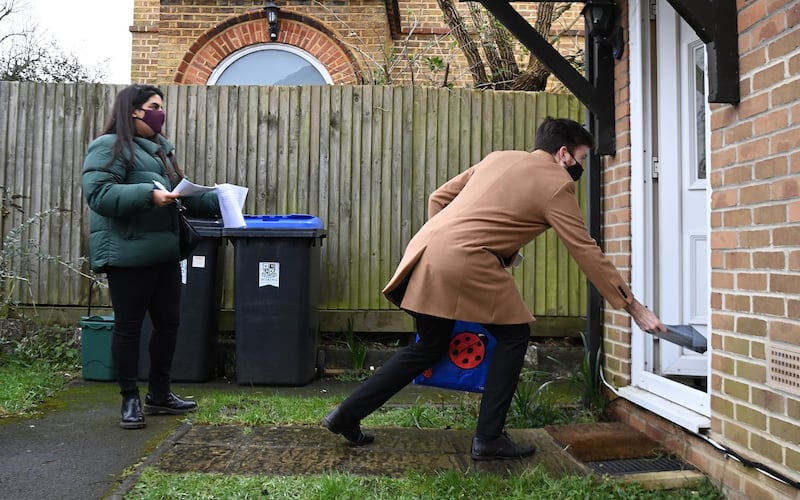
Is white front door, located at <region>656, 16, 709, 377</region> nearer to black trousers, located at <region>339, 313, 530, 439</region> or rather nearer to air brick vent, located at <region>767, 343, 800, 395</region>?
black trousers, located at <region>339, 313, 530, 439</region>

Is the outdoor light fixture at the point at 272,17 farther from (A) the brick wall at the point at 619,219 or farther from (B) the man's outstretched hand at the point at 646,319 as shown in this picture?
(B) the man's outstretched hand at the point at 646,319

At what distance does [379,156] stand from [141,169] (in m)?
2.67

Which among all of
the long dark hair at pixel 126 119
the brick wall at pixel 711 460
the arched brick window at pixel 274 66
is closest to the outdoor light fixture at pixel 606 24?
the brick wall at pixel 711 460

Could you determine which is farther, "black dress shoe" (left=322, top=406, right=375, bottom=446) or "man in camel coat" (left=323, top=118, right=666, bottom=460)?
"black dress shoe" (left=322, top=406, right=375, bottom=446)

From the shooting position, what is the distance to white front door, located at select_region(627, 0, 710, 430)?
3738mm

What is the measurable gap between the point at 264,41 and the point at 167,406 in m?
6.19

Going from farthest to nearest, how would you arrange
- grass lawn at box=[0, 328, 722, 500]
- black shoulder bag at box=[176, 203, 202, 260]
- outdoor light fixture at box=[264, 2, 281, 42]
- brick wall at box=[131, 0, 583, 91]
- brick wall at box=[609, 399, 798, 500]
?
brick wall at box=[131, 0, 583, 91]
outdoor light fixture at box=[264, 2, 281, 42]
black shoulder bag at box=[176, 203, 202, 260]
grass lawn at box=[0, 328, 722, 500]
brick wall at box=[609, 399, 798, 500]

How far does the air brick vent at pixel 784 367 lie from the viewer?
2.39 m

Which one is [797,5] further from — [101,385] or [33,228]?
[33,228]

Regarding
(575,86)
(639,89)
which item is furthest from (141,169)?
(639,89)

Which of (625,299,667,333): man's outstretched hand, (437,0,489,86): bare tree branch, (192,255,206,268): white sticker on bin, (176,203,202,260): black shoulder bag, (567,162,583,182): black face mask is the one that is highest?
(437,0,489,86): bare tree branch

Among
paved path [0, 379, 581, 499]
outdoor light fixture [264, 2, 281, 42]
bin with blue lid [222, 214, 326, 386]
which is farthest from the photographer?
outdoor light fixture [264, 2, 281, 42]

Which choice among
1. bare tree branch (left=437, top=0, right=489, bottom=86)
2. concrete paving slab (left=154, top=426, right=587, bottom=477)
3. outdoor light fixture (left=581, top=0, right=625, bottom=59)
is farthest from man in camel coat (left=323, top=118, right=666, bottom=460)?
bare tree branch (left=437, top=0, right=489, bottom=86)

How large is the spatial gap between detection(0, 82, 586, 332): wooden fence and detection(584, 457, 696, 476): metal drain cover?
9.64 feet
